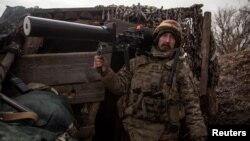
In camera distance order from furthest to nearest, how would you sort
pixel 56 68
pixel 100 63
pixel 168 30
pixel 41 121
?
pixel 56 68 < pixel 168 30 < pixel 100 63 < pixel 41 121

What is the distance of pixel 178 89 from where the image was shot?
4008mm

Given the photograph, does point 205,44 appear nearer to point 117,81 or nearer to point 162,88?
point 162,88

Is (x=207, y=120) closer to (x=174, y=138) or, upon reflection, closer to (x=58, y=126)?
(x=174, y=138)

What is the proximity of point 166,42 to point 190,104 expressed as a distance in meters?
0.72

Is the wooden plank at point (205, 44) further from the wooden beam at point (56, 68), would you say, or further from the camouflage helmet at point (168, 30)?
the wooden beam at point (56, 68)

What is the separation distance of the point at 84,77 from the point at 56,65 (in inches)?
15.6

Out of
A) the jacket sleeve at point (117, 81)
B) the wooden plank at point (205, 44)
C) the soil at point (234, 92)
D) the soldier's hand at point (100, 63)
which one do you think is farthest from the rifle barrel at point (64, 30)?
the soil at point (234, 92)

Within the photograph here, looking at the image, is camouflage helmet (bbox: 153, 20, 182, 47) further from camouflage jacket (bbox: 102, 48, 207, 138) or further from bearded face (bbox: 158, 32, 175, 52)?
camouflage jacket (bbox: 102, 48, 207, 138)

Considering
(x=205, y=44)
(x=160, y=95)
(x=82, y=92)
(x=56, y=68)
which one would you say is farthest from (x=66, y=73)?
(x=205, y=44)

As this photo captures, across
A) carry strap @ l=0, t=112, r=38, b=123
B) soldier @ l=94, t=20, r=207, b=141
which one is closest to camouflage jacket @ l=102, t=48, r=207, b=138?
soldier @ l=94, t=20, r=207, b=141

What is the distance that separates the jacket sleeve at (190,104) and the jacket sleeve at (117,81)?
1.89ft

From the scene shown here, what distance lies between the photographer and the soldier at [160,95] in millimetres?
3873

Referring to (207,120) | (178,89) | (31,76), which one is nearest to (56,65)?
(31,76)

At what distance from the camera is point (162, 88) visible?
154 inches
